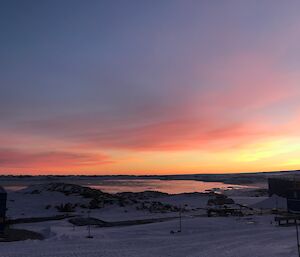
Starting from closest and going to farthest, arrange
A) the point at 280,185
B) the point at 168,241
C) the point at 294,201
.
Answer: the point at 168,241 → the point at 294,201 → the point at 280,185

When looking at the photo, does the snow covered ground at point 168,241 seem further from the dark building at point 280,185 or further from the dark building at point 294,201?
the dark building at point 280,185

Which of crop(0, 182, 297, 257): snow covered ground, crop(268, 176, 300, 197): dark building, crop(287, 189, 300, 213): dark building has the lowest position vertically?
crop(0, 182, 297, 257): snow covered ground

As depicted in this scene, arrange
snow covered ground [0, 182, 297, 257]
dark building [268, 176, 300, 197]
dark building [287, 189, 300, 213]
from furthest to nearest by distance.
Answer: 1. dark building [268, 176, 300, 197]
2. dark building [287, 189, 300, 213]
3. snow covered ground [0, 182, 297, 257]

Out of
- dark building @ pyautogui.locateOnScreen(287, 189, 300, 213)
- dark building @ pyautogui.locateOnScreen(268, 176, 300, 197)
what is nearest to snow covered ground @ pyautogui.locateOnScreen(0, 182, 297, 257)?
dark building @ pyautogui.locateOnScreen(287, 189, 300, 213)

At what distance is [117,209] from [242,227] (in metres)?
24.6

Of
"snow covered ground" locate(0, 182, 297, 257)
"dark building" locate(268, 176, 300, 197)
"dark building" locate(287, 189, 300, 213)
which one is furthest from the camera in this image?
"dark building" locate(268, 176, 300, 197)

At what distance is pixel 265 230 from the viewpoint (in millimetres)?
34875

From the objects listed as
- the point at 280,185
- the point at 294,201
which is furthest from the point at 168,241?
the point at 280,185

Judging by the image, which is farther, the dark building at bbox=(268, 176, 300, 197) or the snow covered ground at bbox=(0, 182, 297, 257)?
the dark building at bbox=(268, 176, 300, 197)

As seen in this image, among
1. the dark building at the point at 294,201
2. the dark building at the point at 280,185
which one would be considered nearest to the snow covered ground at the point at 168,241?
the dark building at the point at 294,201

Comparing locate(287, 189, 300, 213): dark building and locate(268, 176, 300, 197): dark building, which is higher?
locate(268, 176, 300, 197): dark building

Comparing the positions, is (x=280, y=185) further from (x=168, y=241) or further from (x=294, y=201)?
(x=168, y=241)

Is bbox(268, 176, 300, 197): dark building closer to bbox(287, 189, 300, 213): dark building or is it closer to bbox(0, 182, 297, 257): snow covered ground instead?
bbox(287, 189, 300, 213): dark building

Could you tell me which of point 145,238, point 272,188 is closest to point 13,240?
point 145,238
